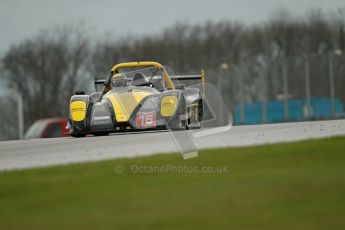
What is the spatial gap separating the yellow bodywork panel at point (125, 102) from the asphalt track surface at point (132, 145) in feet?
1.43

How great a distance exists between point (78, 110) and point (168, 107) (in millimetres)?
1836

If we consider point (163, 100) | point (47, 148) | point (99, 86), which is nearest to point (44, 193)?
point (47, 148)

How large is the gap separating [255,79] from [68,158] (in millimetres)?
27804

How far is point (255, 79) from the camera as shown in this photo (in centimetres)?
4053

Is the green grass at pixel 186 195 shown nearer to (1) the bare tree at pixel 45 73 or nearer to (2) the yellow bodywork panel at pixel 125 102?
(2) the yellow bodywork panel at pixel 125 102

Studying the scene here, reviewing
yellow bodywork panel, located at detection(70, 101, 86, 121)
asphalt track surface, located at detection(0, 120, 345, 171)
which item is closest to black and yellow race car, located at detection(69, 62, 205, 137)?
yellow bodywork panel, located at detection(70, 101, 86, 121)

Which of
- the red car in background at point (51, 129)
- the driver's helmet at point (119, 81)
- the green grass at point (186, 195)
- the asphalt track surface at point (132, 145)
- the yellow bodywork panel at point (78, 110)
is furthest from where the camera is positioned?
the red car in background at point (51, 129)

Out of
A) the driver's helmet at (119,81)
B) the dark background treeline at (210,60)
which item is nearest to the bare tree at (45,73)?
the dark background treeline at (210,60)

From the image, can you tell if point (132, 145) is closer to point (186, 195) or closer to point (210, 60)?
point (186, 195)

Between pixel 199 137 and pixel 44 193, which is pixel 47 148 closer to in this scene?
pixel 199 137

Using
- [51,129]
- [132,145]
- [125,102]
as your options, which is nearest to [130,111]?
[125,102]


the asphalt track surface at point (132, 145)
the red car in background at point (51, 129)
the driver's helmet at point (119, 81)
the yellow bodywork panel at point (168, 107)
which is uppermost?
the driver's helmet at point (119, 81)

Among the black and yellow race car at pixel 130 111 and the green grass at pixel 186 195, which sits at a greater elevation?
the green grass at pixel 186 195

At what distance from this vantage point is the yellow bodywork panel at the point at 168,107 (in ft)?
55.9
